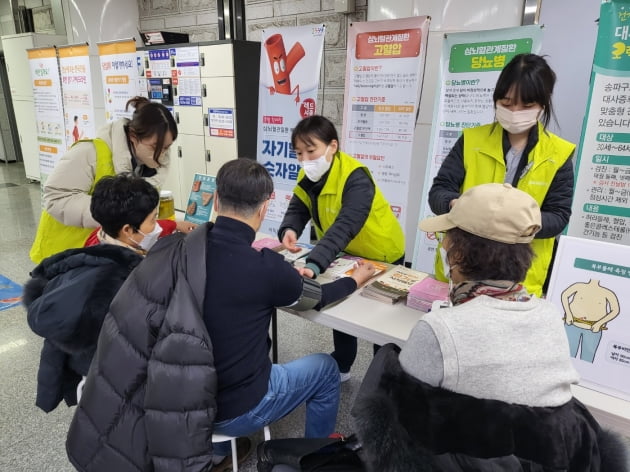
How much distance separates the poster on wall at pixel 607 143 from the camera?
7.00 ft

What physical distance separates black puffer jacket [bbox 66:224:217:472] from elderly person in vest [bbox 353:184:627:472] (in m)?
0.44

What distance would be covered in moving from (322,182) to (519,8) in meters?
2.04

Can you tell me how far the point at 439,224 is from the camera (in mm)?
981

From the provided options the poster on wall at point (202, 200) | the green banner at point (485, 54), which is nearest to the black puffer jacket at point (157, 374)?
the poster on wall at point (202, 200)

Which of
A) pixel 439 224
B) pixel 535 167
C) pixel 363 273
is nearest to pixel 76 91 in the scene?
pixel 363 273

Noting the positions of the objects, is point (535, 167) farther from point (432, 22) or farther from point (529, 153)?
point (432, 22)

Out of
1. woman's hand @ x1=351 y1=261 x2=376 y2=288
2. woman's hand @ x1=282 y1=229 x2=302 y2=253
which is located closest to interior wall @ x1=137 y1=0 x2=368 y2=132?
woman's hand @ x1=282 y1=229 x2=302 y2=253

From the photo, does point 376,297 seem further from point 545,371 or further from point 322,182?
point 545,371

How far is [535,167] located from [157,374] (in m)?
1.36

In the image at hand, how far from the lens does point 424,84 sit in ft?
10.5

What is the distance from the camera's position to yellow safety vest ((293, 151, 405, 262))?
70.4 inches

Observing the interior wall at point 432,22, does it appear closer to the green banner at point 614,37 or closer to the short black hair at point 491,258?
the green banner at point 614,37

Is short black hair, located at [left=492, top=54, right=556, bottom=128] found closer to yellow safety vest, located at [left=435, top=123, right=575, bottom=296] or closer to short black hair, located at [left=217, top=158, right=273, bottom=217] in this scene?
yellow safety vest, located at [left=435, top=123, right=575, bottom=296]

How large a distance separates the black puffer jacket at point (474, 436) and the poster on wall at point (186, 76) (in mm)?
4306
